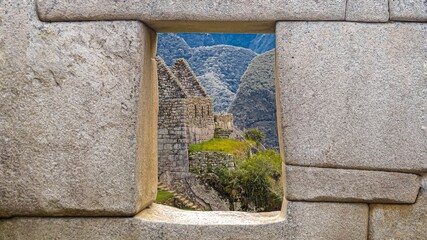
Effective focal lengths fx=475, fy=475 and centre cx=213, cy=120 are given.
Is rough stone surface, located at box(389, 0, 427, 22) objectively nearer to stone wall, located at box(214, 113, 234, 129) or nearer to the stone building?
the stone building

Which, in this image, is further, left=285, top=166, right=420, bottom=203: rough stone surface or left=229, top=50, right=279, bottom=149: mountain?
left=229, top=50, right=279, bottom=149: mountain

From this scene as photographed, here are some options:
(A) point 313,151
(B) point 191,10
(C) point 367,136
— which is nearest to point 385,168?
(C) point 367,136

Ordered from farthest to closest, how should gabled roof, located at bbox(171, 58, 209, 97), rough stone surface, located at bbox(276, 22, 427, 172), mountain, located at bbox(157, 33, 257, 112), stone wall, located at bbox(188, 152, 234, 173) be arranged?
1. mountain, located at bbox(157, 33, 257, 112)
2. gabled roof, located at bbox(171, 58, 209, 97)
3. stone wall, located at bbox(188, 152, 234, 173)
4. rough stone surface, located at bbox(276, 22, 427, 172)

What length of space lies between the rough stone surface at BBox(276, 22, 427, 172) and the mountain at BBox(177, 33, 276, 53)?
264 feet

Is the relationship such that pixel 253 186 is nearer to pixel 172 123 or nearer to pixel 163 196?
pixel 172 123

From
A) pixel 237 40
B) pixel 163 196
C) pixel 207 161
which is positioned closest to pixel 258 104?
pixel 207 161

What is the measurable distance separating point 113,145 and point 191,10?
102cm

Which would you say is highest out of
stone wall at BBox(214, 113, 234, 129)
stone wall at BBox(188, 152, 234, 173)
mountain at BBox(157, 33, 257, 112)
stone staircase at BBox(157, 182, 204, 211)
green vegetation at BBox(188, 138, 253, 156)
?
mountain at BBox(157, 33, 257, 112)

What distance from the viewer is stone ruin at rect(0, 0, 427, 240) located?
10.1 ft

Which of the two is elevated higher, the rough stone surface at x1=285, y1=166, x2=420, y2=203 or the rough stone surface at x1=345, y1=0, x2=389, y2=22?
the rough stone surface at x1=345, y1=0, x2=389, y2=22

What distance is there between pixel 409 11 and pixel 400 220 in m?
1.37

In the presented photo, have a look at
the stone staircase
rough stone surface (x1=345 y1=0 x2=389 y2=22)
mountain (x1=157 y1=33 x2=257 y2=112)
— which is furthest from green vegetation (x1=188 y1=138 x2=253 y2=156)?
mountain (x1=157 y1=33 x2=257 y2=112)

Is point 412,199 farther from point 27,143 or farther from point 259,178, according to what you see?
point 259,178

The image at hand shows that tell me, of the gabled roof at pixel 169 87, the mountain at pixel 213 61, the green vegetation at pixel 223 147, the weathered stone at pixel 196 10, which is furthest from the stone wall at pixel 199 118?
the mountain at pixel 213 61
